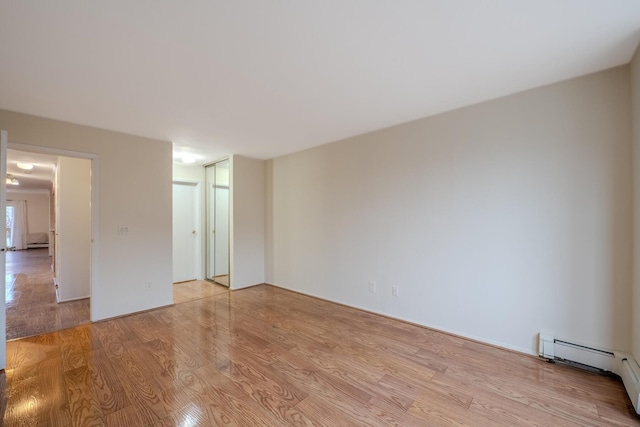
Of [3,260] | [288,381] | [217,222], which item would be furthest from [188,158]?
[288,381]

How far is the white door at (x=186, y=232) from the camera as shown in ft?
16.9

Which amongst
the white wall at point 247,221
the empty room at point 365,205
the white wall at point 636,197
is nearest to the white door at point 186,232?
the white wall at point 247,221

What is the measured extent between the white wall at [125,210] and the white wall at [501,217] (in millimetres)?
2580

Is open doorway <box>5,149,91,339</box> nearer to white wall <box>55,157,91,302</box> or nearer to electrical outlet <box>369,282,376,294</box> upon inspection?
white wall <box>55,157,91,302</box>

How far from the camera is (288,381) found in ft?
6.54

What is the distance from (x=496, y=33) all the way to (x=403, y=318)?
9.54 ft

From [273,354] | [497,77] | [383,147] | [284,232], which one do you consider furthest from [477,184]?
[284,232]

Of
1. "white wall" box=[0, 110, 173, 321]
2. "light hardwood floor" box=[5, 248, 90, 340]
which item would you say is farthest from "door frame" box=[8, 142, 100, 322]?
"light hardwood floor" box=[5, 248, 90, 340]

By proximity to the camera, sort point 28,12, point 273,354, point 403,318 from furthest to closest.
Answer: point 403,318 < point 273,354 < point 28,12

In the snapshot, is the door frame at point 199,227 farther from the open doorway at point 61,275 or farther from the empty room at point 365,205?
the open doorway at point 61,275

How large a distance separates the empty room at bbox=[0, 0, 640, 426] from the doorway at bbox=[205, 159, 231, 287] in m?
1.32

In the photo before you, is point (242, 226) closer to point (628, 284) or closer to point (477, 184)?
point (477, 184)

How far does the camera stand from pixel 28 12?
1422mm

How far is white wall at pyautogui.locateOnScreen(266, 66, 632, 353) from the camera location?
80.9 inches
